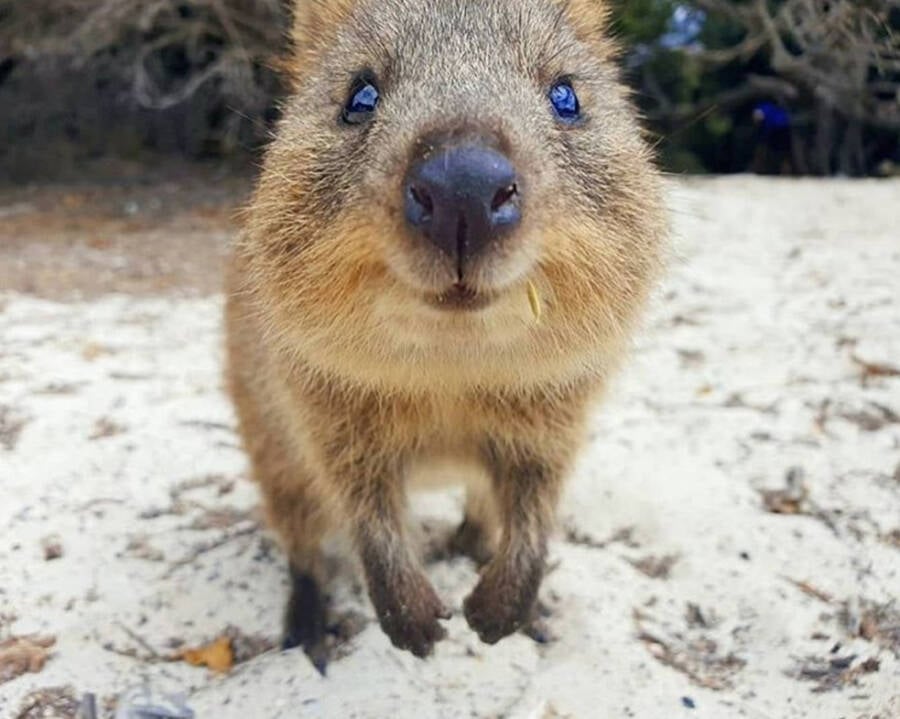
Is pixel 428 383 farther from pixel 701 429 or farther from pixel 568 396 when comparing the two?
pixel 701 429

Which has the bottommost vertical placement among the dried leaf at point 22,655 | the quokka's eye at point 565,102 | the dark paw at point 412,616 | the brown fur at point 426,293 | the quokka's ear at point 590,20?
the dried leaf at point 22,655

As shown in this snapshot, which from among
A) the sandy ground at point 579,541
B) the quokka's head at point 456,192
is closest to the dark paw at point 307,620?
the sandy ground at point 579,541

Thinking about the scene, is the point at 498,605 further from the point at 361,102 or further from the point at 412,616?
the point at 361,102

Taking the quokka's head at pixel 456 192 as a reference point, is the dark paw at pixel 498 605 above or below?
below

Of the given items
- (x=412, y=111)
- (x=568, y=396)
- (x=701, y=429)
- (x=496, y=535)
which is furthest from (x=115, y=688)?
(x=701, y=429)

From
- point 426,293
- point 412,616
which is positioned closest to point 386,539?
point 412,616

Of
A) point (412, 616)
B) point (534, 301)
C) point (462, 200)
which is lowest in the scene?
point (412, 616)

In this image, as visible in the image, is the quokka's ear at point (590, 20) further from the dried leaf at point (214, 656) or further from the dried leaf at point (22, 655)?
the dried leaf at point (22, 655)
